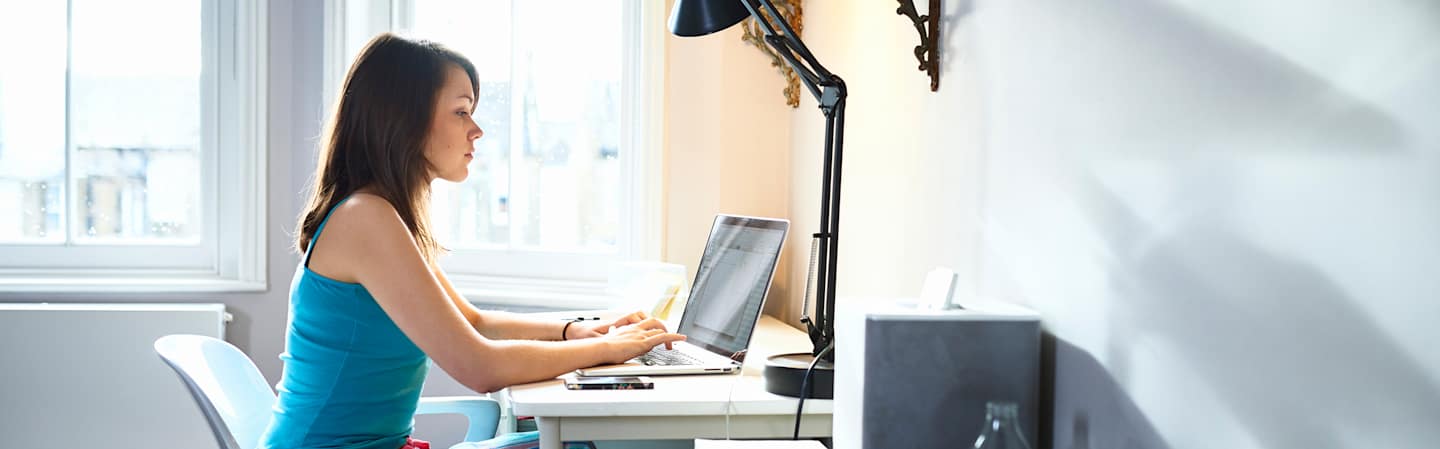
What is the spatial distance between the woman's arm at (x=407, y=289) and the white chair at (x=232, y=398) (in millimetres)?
189

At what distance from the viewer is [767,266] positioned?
1697 mm

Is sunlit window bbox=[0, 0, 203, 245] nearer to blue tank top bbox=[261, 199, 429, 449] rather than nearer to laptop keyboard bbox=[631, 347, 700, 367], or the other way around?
blue tank top bbox=[261, 199, 429, 449]

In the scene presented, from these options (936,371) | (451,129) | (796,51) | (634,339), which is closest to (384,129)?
(451,129)

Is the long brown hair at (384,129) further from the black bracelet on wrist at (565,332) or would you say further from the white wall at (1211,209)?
the white wall at (1211,209)

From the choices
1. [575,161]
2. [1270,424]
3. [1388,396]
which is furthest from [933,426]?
[575,161]

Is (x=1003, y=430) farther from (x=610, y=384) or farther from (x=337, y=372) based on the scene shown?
(x=337, y=372)

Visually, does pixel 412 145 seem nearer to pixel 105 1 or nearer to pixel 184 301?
pixel 184 301

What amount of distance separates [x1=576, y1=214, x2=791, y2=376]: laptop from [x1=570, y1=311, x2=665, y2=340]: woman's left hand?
8 cm

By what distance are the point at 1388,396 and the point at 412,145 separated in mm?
1272

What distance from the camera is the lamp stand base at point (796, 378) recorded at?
144 centimetres

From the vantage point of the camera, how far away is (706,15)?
5.60ft

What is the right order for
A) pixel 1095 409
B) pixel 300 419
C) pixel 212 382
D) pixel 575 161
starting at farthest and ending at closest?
pixel 575 161, pixel 212 382, pixel 300 419, pixel 1095 409

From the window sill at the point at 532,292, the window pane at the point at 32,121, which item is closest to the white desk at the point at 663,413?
the window sill at the point at 532,292

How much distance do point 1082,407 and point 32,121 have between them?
2.94 m
